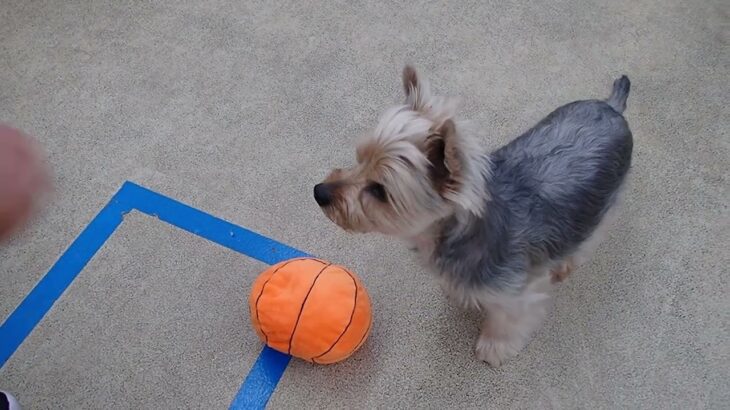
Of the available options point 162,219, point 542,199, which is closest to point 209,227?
point 162,219

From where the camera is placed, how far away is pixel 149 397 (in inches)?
62.5

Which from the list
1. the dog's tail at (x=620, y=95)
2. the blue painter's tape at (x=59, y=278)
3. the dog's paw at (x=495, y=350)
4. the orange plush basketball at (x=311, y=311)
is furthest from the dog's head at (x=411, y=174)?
the blue painter's tape at (x=59, y=278)

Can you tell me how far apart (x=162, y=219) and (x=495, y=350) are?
111 centimetres

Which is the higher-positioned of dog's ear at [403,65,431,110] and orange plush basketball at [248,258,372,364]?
dog's ear at [403,65,431,110]

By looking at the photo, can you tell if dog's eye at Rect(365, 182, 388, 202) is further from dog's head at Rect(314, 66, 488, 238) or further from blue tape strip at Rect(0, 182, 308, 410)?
blue tape strip at Rect(0, 182, 308, 410)

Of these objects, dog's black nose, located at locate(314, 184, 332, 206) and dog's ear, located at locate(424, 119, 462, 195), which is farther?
dog's black nose, located at locate(314, 184, 332, 206)

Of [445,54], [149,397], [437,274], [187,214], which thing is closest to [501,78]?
[445,54]

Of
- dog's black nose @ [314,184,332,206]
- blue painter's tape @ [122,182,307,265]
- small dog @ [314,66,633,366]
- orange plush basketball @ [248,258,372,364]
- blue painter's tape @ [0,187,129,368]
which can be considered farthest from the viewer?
blue painter's tape @ [122,182,307,265]

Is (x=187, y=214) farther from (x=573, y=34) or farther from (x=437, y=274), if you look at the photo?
(x=573, y=34)

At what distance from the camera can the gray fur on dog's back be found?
1.33 metres

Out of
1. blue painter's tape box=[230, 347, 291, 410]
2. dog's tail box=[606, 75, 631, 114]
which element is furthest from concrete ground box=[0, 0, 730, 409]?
dog's tail box=[606, 75, 631, 114]

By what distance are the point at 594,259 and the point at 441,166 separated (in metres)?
0.89

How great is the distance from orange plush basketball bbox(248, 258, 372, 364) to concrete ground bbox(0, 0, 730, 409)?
166 millimetres

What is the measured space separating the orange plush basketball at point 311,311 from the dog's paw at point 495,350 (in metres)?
0.33
